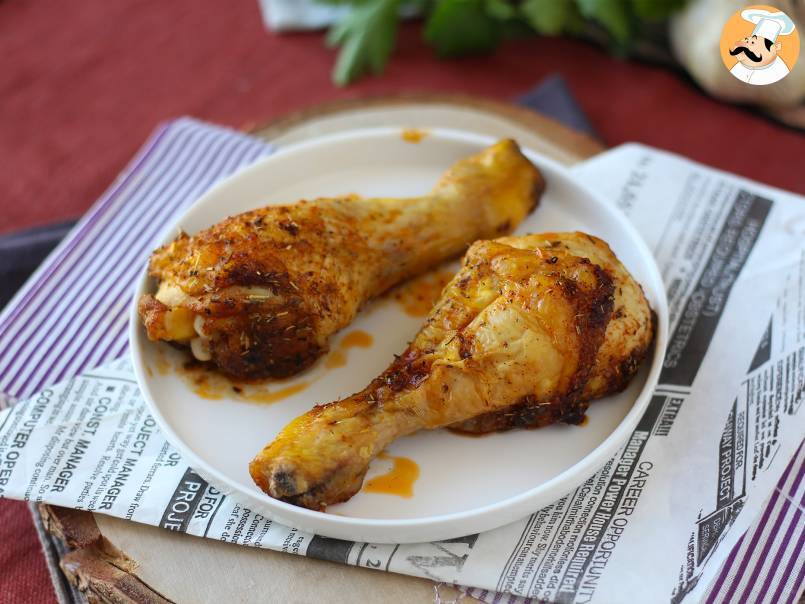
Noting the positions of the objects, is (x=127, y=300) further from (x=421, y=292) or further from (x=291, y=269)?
(x=421, y=292)

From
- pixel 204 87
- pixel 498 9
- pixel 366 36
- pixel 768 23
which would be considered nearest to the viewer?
pixel 768 23

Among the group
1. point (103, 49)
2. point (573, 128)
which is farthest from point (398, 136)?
point (103, 49)

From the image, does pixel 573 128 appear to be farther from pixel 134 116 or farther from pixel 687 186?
pixel 134 116

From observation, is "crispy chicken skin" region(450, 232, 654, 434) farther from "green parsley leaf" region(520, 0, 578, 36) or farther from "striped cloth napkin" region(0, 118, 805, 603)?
"green parsley leaf" region(520, 0, 578, 36)

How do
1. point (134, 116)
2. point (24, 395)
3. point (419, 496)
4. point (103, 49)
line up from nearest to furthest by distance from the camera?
point (419, 496) < point (24, 395) < point (134, 116) < point (103, 49)

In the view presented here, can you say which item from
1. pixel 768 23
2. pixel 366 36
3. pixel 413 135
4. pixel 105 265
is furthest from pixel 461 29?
pixel 105 265

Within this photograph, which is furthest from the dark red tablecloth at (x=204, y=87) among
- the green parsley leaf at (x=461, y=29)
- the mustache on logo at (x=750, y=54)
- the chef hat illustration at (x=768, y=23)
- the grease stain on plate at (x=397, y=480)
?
the grease stain on plate at (x=397, y=480)
